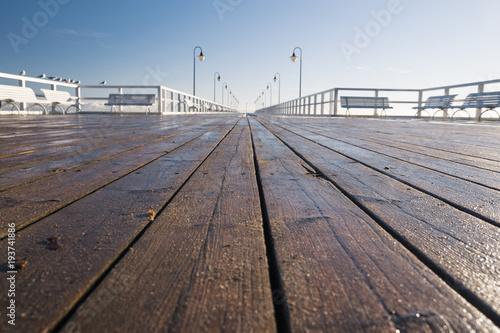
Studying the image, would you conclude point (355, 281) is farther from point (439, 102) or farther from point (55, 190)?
point (439, 102)

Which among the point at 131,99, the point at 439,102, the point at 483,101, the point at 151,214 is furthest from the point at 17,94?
the point at 439,102

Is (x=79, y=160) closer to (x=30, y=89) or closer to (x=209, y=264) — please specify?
(x=209, y=264)

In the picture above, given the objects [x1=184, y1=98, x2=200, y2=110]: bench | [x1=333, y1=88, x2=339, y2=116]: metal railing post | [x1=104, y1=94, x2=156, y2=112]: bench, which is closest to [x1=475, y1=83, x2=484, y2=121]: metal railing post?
A: [x1=333, y1=88, x2=339, y2=116]: metal railing post

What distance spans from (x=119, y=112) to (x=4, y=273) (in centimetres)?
1444

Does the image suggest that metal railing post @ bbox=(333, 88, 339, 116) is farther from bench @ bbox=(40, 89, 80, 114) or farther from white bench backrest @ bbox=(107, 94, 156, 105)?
bench @ bbox=(40, 89, 80, 114)

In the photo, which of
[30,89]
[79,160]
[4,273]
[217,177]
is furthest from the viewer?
[30,89]

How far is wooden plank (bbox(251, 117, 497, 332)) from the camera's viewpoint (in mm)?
413

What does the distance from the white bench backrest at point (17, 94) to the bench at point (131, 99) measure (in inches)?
145

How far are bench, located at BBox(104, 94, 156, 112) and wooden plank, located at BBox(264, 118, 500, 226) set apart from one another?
39.0ft

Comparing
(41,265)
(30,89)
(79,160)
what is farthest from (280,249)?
(30,89)

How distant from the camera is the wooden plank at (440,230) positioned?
52 cm

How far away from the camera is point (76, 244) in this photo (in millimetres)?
621

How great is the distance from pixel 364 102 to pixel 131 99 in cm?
900

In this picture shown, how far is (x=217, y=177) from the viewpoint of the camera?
49.3 inches
